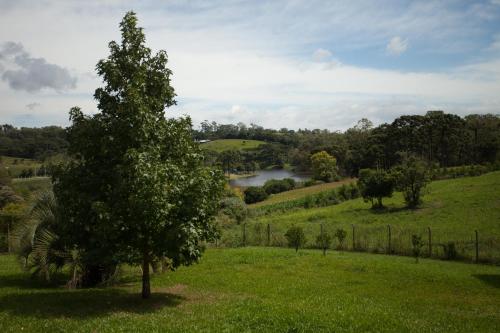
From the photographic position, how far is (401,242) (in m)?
29.5

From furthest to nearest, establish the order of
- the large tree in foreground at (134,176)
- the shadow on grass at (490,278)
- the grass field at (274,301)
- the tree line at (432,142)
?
the tree line at (432,142) < the shadow on grass at (490,278) < the large tree in foreground at (134,176) < the grass field at (274,301)

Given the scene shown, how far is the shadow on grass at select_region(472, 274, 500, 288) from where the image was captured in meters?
18.9

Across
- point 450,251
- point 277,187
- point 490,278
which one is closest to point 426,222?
point 450,251

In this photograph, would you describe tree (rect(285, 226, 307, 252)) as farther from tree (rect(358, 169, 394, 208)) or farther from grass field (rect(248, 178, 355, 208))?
grass field (rect(248, 178, 355, 208))

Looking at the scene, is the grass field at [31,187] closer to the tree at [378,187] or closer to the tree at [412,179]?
the tree at [378,187]

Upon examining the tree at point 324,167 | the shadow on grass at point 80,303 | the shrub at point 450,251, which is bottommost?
the shrub at point 450,251

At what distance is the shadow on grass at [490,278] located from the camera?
18906 mm

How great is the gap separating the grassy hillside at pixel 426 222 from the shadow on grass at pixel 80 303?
1891 centimetres

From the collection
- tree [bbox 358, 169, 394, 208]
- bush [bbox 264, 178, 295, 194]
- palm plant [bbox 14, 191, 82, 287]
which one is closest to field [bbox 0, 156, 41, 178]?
bush [bbox 264, 178, 295, 194]

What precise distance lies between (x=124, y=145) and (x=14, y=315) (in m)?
5.66

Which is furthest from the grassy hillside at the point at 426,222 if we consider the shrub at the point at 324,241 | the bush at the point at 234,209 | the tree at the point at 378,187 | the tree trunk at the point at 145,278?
the tree trunk at the point at 145,278

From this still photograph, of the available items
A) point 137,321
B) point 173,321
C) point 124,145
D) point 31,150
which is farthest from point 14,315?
point 31,150

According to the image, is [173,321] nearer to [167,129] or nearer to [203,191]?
[203,191]

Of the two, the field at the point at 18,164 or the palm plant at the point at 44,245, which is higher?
the field at the point at 18,164
